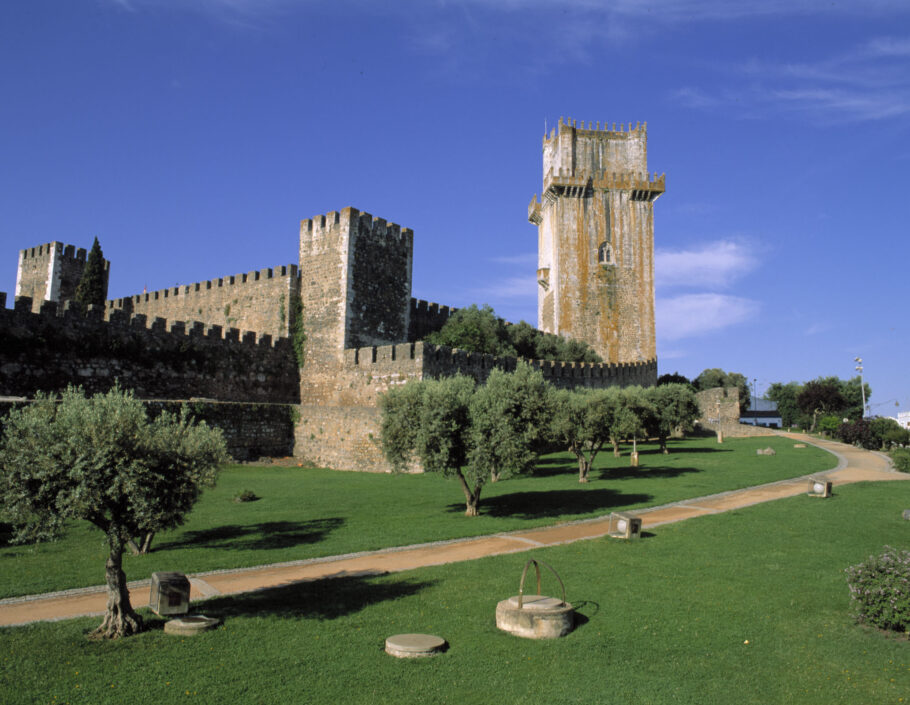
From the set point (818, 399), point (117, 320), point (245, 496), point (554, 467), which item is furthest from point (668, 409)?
point (818, 399)

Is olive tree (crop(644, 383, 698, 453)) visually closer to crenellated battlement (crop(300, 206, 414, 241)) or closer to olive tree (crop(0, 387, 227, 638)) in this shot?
crenellated battlement (crop(300, 206, 414, 241))

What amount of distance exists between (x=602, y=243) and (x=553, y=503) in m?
41.9

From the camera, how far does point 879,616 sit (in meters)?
8.64

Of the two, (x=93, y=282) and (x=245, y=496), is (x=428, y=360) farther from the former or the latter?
(x=93, y=282)

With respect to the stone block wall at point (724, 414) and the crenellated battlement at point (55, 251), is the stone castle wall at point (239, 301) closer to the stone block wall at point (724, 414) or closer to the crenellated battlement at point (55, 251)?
the crenellated battlement at point (55, 251)

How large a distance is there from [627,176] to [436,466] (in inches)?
1900

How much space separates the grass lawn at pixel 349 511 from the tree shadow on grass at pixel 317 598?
182 cm

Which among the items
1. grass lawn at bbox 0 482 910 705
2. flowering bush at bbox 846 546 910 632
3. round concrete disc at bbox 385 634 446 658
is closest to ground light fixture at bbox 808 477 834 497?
grass lawn at bbox 0 482 910 705

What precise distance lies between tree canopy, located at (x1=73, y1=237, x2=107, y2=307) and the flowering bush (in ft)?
123

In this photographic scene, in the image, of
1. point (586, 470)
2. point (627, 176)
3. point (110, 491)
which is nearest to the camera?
point (110, 491)

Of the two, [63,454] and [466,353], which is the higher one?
[466,353]

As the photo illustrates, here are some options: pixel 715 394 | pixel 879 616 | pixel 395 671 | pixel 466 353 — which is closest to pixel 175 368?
pixel 466 353

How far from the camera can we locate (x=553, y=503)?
1839 cm

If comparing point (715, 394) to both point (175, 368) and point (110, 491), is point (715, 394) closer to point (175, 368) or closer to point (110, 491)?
point (175, 368)
